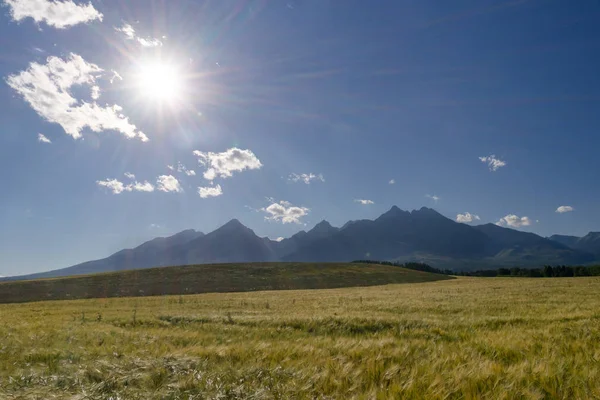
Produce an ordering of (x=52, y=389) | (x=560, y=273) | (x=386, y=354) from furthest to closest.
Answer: (x=560, y=273) < (x=386, y=354) < (x=52, y=389)

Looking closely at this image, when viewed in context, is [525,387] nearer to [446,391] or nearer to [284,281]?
[446,391]

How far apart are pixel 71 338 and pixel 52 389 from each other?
16.9ft

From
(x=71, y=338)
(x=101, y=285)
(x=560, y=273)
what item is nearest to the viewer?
(x=71, y=338)

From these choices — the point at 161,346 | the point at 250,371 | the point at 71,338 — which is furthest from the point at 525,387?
the point at 71,338

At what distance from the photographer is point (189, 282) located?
72188mm

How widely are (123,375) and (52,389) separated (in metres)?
0.85

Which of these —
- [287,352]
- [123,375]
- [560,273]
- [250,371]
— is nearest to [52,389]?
[123,375]

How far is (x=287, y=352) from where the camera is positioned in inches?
239

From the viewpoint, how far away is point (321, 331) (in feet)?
36.3

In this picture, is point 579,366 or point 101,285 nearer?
point 579,366

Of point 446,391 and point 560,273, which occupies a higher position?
point 446,391

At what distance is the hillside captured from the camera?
2450 inches

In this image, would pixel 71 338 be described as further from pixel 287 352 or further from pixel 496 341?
pixel 496 341

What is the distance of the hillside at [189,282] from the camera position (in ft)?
204
